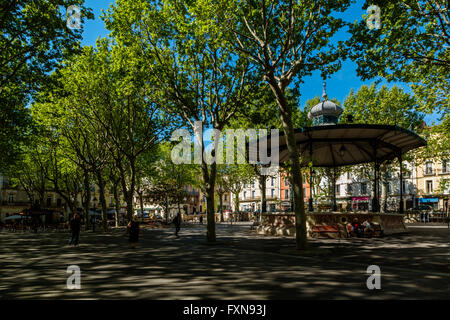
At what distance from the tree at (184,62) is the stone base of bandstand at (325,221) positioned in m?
6.06

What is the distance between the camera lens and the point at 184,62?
1739 centimetres

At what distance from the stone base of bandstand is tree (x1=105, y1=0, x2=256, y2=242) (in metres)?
6.06

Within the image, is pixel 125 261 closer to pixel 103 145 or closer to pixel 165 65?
pixel 165 65

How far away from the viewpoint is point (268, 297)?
5809 millimetres

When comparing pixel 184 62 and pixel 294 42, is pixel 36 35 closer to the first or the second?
pixel 184 62

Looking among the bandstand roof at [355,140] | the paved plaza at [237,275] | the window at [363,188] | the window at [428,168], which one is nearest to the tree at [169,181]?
the bandstand roof at [355,140]

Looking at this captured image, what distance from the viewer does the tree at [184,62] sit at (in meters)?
15.9

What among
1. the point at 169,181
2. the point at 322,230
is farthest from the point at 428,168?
the point at 169,181

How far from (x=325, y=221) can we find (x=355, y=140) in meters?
5.95

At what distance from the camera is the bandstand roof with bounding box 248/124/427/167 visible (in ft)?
→ 57.5

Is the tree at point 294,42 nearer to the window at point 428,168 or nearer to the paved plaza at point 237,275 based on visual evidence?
the paved plaza at point 237,275

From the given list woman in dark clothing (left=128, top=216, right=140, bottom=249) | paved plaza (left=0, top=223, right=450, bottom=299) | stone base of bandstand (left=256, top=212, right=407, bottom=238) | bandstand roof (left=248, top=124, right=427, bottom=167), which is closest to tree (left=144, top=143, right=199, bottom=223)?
bandstand roof (left=248, top=124, right=427, bottom=167)
